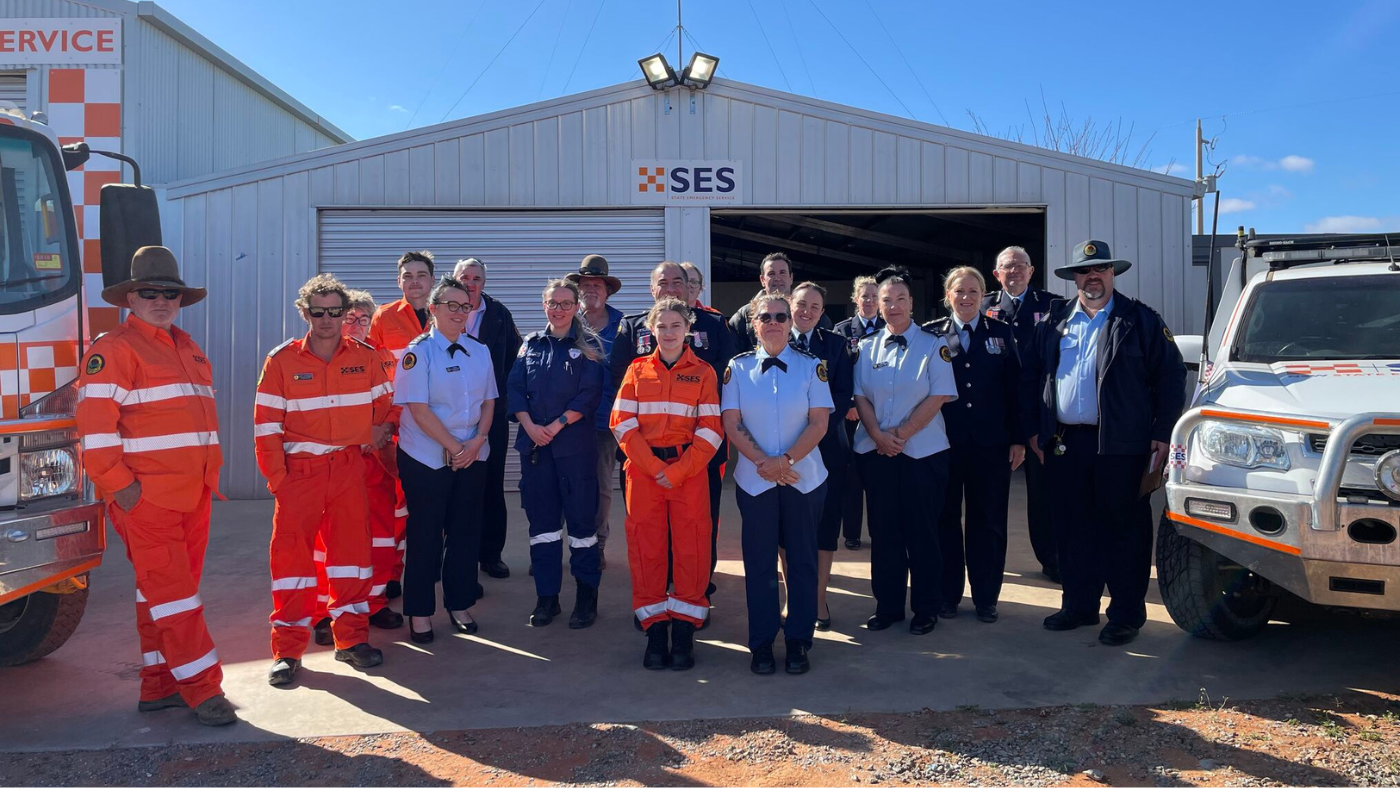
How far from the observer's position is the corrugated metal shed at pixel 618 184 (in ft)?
28.1

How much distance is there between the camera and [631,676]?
4008 mm

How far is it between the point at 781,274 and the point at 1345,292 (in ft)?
9.20

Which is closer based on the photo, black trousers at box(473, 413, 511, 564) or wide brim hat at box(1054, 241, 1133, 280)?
wide brim hat at box(1054, 241, 1133, 280)

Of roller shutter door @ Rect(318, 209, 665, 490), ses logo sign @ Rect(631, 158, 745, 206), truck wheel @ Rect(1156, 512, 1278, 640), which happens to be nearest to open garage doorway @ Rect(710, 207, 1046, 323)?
ses logo sign @ Rect(631, 158, 745, 206)

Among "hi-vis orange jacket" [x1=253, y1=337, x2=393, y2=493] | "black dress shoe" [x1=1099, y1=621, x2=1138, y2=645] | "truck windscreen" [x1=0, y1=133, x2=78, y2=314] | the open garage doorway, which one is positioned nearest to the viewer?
"truck windscreen" [x1=0, y1=133, x2=78, y2=314]

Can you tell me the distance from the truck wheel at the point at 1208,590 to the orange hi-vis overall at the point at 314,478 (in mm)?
3827

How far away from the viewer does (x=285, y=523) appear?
397 cm

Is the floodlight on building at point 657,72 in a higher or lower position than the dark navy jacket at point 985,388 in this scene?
higher

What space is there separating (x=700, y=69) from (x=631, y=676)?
634cm

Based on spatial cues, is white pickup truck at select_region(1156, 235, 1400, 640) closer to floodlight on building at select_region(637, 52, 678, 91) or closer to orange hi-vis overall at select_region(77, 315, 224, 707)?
orange hi-vis overall at select_region(77, 315, 224, 707)

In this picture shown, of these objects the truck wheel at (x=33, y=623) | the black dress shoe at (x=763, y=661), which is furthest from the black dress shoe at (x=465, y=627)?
the truck wheel at (x=33, y=623)

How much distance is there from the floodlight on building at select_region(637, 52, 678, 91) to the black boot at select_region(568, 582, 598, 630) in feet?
18.2

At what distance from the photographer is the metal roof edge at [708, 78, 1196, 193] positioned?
8750 millimetres

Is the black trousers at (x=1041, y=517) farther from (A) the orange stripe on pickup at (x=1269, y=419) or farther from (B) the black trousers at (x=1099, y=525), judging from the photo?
(A) the orange stripe on pickup at (x=1269, y=419)
